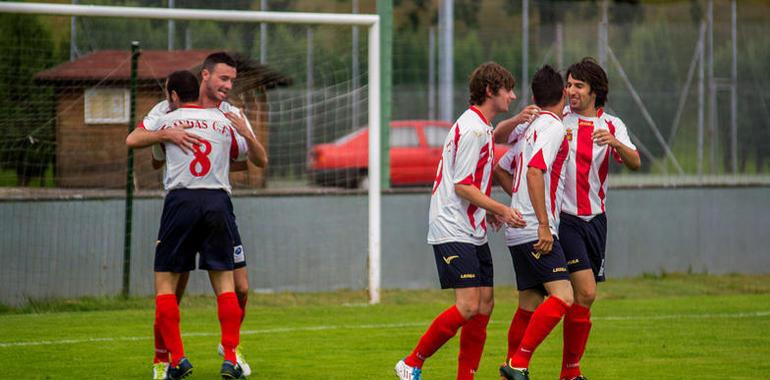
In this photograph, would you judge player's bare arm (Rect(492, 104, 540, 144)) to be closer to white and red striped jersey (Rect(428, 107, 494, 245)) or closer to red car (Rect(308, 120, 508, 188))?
white and red striped jersey (Rect(428, 107, 494, 245))

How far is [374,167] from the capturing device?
13.2 m

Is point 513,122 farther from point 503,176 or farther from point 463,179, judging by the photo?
point 463,179

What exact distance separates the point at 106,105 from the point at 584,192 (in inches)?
276

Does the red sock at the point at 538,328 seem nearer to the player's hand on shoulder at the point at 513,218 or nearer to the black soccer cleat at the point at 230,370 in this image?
the player's hand on shoulder at the point at 513,218

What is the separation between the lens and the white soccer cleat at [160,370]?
789cm

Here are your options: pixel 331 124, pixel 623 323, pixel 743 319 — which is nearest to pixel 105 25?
pixel 331 124

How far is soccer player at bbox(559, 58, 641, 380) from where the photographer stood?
25.3 ft

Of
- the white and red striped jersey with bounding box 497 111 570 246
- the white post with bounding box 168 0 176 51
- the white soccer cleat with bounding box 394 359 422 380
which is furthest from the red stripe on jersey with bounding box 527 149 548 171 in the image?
the white post with bounding box 168 0 176 51

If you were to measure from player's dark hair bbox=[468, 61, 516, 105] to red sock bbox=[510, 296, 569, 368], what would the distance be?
4.40 feet

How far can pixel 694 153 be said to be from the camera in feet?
57.3

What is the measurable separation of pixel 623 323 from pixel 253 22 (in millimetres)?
5192

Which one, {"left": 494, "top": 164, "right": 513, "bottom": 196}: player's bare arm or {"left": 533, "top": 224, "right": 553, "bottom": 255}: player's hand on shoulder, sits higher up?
{"left": 494, "top": 164, "right": 513, "bottom": 196}: player's bare arm

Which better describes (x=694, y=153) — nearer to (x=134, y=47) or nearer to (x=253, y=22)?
(x=253, y=22)

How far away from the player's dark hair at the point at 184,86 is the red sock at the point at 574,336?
289 cm
